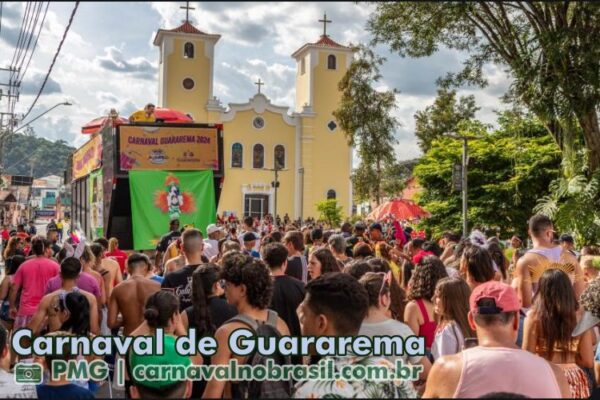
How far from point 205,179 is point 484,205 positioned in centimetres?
1532

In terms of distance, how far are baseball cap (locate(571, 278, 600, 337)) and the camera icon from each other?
328cm

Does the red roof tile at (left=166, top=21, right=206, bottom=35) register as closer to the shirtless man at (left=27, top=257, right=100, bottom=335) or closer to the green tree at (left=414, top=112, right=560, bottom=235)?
the green tree at (left=414, top=112, right=560, bottom=235)

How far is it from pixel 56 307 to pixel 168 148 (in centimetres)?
763

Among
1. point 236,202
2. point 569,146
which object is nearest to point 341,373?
point 569,146

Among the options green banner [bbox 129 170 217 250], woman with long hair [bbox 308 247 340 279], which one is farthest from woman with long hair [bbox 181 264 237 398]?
green banner [bbox 129 170 217 250]

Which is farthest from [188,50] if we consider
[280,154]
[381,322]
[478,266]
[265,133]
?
[381,322]

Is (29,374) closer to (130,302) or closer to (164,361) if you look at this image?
(164,361)

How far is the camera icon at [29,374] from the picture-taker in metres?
3.88

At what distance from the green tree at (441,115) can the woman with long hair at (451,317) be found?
4572 cm

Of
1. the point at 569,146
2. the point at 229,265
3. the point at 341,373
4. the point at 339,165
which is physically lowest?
the point at 341,373

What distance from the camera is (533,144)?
83.5ft

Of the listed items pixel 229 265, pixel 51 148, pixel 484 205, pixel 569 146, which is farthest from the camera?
pixel 51 148

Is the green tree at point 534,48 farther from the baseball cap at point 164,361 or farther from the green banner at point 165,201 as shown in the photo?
the baseball cap at point 164,361

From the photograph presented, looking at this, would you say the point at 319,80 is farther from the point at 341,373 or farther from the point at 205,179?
the point at 341,373
